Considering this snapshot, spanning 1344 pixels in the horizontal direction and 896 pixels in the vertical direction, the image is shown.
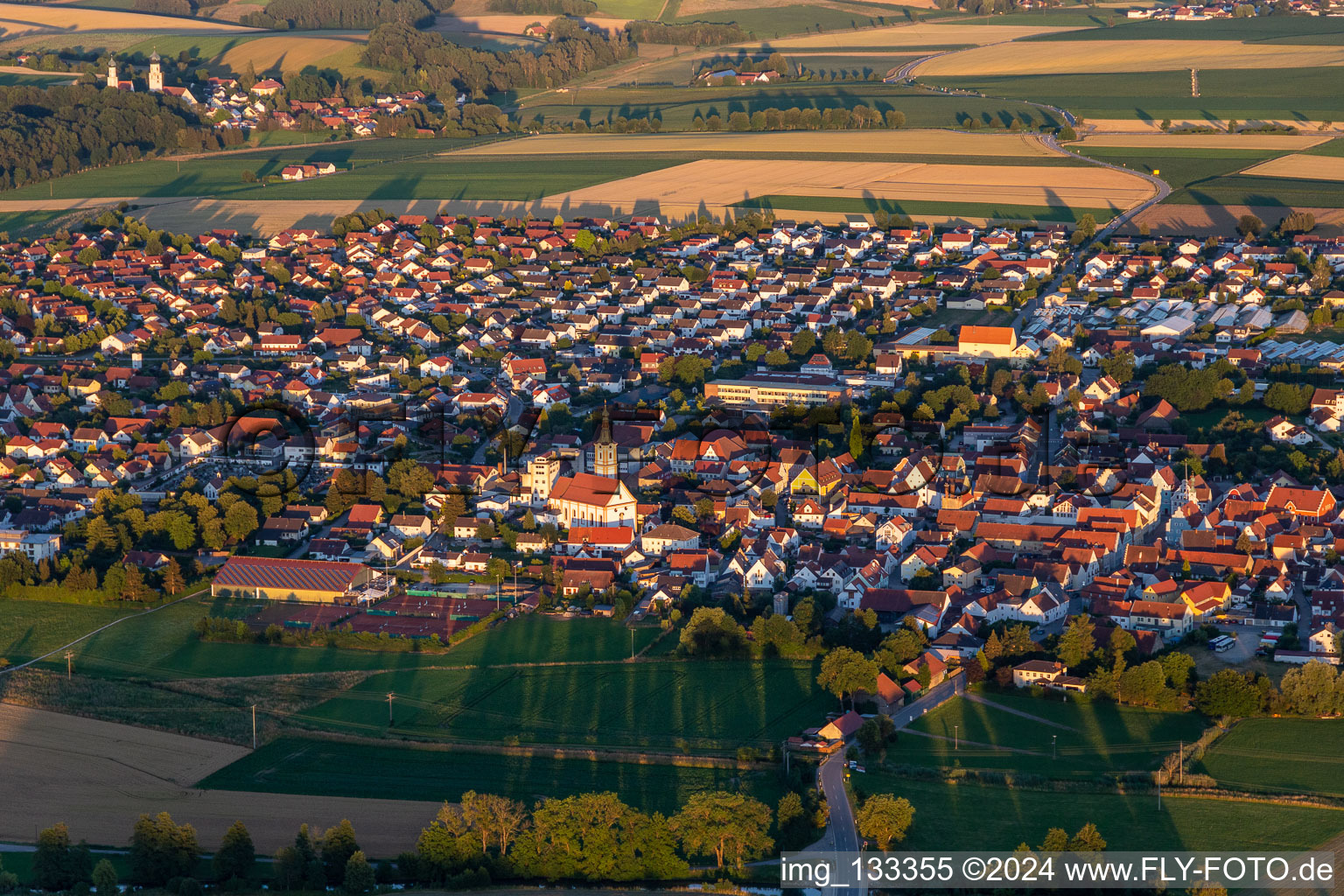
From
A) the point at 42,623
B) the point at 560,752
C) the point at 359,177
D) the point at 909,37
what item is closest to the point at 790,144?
the point at 359,177

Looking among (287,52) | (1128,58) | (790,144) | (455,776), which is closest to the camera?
(455,776)

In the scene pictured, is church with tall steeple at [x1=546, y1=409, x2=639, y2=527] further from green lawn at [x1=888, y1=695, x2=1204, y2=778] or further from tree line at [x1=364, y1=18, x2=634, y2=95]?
tree line at [x1=364, y1=18, x2=634, y2=95]

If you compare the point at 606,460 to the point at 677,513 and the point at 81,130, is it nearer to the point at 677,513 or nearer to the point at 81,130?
the point at 677,513

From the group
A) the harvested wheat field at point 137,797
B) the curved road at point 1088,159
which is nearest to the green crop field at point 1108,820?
the harvested wheat field at point 137,797

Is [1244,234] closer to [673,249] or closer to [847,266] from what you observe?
[847,266]

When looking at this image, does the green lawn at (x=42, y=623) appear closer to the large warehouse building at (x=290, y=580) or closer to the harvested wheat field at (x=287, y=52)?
the large warehouse building at (x=290, y=580)

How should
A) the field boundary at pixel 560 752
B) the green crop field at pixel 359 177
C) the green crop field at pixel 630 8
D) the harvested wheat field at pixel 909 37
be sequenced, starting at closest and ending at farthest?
1. the field boundary at pixel 560 752
2. the green crop field at pixel 359 177
3. the harvested wheat field at pixel 909 37
4. the green crop field at pixel 630 8

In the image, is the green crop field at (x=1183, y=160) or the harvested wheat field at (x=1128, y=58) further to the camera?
the harvested wheat field at (x=1128, y=58)

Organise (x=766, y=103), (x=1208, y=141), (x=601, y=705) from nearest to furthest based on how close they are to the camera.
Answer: (x=601, y=705) → (x=1208, y=141) → (x=766, y=103)
